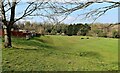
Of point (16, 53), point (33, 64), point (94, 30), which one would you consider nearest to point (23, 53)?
point (16, 53)

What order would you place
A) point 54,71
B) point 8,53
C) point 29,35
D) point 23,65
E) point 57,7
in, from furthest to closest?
point 29,35
point 8,53
point 23,65
point 54,71
point 57,7

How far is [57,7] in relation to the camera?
5305 millimetres

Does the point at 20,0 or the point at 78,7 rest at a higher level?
the point at 20,0

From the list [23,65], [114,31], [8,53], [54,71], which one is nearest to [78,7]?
[114,31]

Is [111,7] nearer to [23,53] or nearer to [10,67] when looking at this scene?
[10,67]

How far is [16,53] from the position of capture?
42.5 feet

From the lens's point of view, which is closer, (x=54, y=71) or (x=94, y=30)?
(x=94, y=30)

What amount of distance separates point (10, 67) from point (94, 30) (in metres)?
5.13

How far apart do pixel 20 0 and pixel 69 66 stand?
173 inches

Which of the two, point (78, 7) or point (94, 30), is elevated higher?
point (78, 7)

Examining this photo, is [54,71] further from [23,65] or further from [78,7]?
[78,7]

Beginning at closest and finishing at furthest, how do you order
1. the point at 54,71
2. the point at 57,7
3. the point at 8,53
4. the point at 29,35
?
the point at 57,7 < the point at 54,71 < the point at 8,53 < the point at 29,35

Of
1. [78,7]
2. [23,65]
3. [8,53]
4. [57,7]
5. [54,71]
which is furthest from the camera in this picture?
[8,53]

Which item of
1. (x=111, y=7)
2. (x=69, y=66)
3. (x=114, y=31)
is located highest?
(x=111, y=7)
